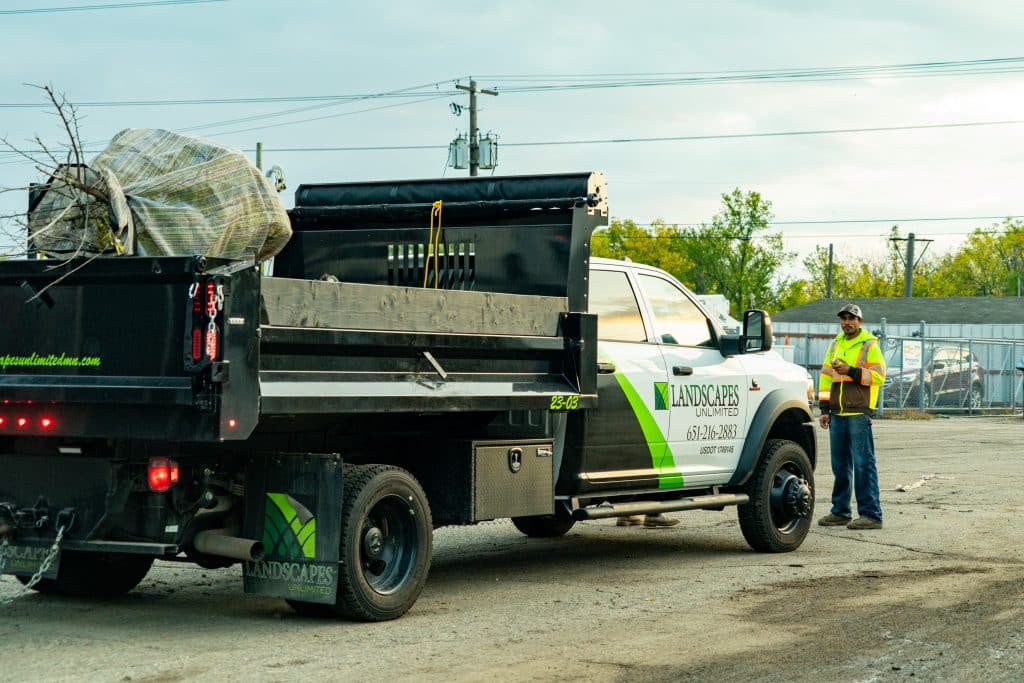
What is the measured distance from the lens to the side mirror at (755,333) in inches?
415

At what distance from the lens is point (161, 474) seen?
7.07m

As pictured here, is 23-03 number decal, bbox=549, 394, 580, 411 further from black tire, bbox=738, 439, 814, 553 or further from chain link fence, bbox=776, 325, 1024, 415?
chain link fence, bbox=776, 325, 1024, 415

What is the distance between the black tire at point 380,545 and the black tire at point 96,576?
1282 mm

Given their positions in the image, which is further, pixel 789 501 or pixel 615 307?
pixel 789 501

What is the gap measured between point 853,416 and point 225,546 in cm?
688

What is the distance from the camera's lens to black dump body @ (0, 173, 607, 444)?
675 centimetres

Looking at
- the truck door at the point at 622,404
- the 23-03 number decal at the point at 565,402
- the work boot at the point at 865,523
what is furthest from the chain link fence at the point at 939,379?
the 23-03 number decal at the point at 565,402

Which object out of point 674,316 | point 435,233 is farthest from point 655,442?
point 435,233

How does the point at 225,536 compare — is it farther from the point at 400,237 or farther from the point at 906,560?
the point at 906,560

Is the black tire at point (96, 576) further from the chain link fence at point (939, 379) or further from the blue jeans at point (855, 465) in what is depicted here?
the chain link fence at point (939, 379)

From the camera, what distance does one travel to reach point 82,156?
285 inches

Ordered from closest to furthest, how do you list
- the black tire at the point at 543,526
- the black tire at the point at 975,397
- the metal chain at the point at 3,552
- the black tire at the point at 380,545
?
1. the metal chain at the point at 3,552
2. the black tire at the point at 380,545
3. the black tire at the point at 543,526
4. the black tire at the point at 975,397

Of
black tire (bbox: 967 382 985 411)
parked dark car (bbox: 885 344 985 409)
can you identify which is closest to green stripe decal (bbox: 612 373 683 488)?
parked dark car (bbox: 885 344 985 409)

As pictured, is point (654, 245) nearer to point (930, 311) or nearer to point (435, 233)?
point (930, 311)
